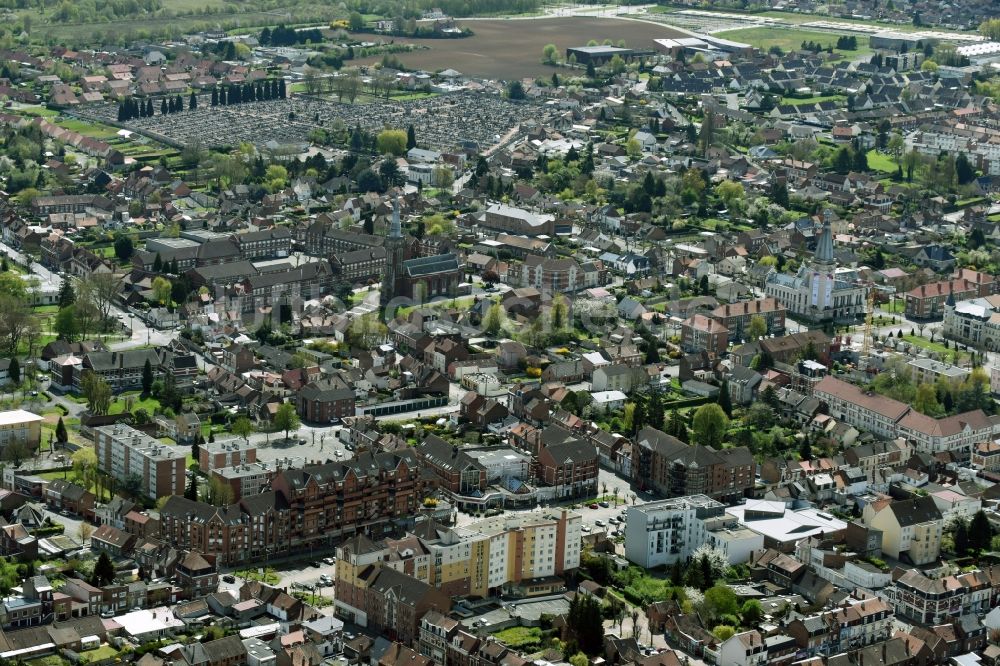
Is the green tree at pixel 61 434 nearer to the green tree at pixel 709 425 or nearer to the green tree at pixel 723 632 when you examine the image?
the green tree at pixel 709 425

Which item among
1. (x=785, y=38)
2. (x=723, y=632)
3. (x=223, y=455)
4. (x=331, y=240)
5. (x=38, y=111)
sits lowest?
(x=723, y=632)

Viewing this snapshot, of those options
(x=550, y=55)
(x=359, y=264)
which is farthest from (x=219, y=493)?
(x=550, y=55)

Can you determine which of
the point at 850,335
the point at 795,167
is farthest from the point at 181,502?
the point at 795,167

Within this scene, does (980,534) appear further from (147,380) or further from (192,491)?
(147,380)

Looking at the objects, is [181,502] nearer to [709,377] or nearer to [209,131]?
[709,377]

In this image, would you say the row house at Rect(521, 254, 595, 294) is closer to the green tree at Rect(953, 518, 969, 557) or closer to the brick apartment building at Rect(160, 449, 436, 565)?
the brick apartment building at Rect(160, 449, 436, 565)

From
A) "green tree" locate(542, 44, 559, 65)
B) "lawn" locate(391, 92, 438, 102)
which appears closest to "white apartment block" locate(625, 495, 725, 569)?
"lawn" locate(391, 92, 438, 102)

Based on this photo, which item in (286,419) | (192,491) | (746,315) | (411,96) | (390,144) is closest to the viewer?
(192,491)
